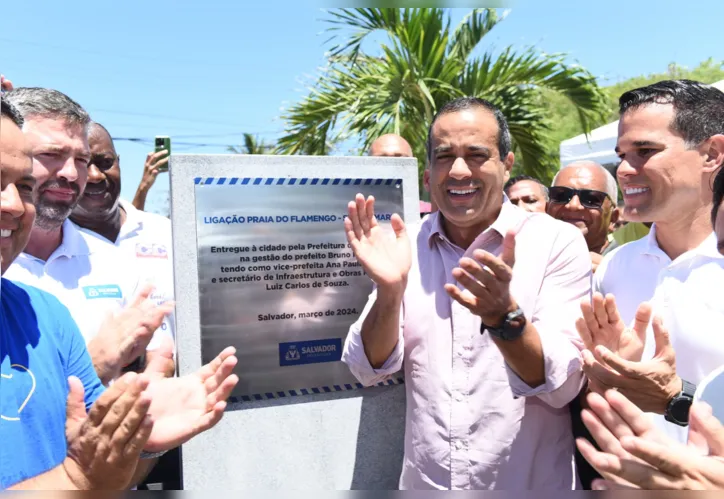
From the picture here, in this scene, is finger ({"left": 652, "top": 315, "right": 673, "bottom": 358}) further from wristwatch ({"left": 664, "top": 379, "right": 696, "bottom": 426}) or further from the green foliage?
the green foliage

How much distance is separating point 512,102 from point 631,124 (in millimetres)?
5721

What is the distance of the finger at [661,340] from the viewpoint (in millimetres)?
1641

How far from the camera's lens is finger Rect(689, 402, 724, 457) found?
1.12 meters

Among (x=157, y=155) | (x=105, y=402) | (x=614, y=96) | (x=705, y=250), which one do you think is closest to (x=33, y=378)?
(x=105, y=402)

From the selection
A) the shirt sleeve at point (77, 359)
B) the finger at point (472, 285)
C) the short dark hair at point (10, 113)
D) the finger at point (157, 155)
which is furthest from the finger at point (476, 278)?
the finger at point (157, 155)

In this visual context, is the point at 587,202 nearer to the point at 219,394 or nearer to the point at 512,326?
the point at 512,326

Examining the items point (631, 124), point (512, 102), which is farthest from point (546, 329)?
point (512, 102)

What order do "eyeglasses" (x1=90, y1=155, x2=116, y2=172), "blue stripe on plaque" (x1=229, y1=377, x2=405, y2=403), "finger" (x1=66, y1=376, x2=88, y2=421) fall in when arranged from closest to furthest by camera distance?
"finger" (x1=66, y1=376, x2=88, y2=421) → "blue stripe on plaque" (x1=229, y1=377, x2=405, y2=403) → "eyeglasses" (x1=90, y1=155, x2=116, y2=172)

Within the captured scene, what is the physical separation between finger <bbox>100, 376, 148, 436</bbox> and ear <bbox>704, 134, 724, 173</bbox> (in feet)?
6.55

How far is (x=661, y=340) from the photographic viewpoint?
167cm

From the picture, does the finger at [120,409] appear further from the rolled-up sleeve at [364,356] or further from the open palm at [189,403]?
the rolled-up sleeve at [364,356]

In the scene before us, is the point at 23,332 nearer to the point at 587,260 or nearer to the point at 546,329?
the point at 546,329

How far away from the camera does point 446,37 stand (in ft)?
22.7

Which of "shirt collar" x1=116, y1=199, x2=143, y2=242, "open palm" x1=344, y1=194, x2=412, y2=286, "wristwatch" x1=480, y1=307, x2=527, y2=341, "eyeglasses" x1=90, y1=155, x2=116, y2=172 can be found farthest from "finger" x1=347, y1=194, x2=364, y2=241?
"eyeglasses" x1=90, y1=155, x2=116, y2=172
